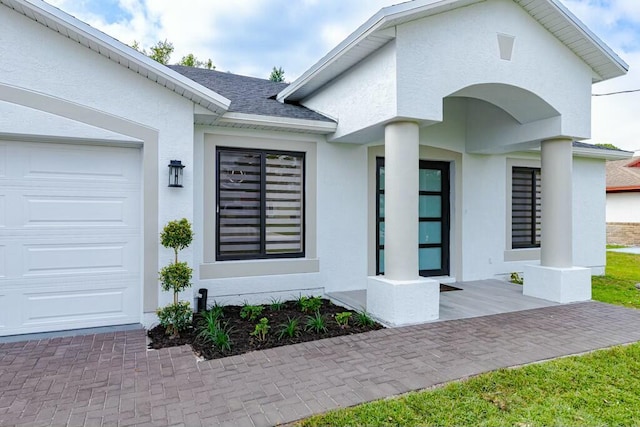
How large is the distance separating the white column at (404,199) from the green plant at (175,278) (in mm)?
3255

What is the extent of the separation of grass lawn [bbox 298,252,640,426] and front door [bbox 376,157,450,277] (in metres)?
4.81

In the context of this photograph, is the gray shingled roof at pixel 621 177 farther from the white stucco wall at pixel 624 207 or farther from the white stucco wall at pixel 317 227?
the white stucco wall at pixel 317 227

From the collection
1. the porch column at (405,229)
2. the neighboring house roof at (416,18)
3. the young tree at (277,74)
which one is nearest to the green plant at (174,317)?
the porch column at (405,229)

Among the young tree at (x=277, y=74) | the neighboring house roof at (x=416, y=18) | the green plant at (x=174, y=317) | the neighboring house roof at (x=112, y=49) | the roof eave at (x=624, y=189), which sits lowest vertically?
the green plant at (x=174, y=317)

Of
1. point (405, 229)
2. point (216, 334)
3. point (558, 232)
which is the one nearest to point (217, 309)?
point (216, 334)

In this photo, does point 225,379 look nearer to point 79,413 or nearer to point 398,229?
point 79,413

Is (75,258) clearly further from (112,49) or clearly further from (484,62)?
(484,62)

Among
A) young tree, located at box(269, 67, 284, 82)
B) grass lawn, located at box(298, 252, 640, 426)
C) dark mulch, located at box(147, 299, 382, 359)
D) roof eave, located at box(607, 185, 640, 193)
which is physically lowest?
grass lawn, located at box(298, 252, 640, 426)

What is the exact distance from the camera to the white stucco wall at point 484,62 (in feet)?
19.9

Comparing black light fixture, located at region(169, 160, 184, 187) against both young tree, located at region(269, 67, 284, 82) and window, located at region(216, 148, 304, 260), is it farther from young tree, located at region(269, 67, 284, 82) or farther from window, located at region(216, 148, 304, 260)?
young tree, located at region(269, 67, 284, 82)

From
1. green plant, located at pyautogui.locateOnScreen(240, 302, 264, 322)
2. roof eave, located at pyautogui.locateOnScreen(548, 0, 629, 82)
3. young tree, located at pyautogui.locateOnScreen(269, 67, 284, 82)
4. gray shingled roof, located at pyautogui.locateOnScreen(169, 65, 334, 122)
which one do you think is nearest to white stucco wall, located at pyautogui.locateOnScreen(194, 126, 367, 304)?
gray shingled roof, located at pyautogui.locateOnScreen(169, 65, 334, 122)

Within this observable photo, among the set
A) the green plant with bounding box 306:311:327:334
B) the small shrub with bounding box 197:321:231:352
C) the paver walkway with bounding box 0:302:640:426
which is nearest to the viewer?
the paver walkway with bounding box 0:302:640:426

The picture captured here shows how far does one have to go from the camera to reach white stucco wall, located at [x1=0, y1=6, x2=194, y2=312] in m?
5.29

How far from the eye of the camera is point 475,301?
25.0ft
